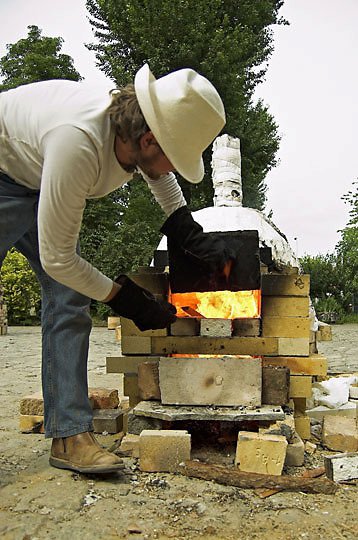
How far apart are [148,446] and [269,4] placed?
13.8m

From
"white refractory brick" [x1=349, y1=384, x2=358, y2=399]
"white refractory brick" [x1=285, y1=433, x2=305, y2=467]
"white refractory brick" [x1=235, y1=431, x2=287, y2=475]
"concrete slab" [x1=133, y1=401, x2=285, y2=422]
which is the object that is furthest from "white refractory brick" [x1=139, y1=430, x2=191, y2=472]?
"white refractory brick" [x1=349, y1=384, x2=358, y2=399]

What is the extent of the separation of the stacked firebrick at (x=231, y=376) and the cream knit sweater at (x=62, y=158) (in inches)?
27.5

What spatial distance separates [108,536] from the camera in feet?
5.70

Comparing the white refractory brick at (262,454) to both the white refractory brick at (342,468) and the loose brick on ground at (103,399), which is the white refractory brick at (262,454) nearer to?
the white refractory brick at (342,468)

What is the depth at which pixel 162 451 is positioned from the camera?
230cm

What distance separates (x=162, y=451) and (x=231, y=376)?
0.45 m

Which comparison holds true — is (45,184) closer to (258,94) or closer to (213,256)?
(213,256)

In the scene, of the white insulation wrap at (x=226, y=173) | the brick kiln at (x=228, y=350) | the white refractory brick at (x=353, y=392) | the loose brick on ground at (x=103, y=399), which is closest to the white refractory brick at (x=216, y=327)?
the brick kiln at (x=228, y=350)

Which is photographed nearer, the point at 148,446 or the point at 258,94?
the point at 148,446

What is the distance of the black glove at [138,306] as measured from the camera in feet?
6.98

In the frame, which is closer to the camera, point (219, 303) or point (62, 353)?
point (62, 353)

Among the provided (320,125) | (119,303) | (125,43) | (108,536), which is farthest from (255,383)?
(125,43)

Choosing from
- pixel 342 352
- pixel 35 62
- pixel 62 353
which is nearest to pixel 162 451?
pixel 62 353

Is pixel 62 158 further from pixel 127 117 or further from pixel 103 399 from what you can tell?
pixel 103 399
